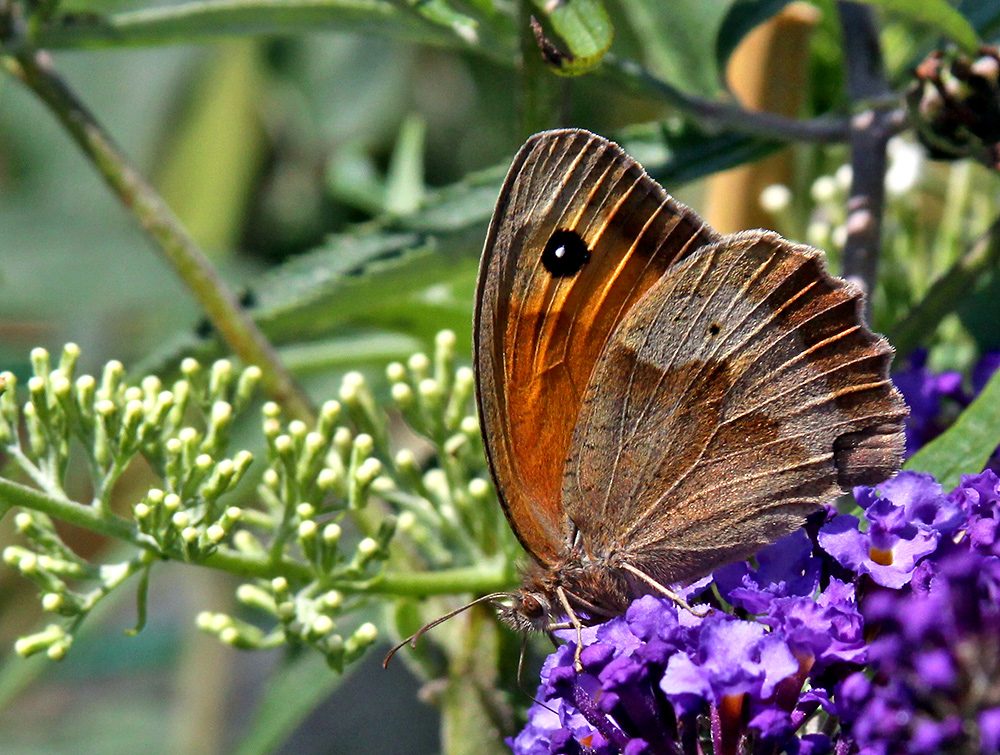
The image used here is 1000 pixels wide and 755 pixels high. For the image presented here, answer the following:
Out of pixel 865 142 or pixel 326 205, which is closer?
pixel 865 142

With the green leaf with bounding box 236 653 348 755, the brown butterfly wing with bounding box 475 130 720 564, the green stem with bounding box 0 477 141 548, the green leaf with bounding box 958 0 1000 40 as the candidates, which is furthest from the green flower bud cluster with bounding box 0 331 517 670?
the green leaf with bounding box 958 0 1000 40

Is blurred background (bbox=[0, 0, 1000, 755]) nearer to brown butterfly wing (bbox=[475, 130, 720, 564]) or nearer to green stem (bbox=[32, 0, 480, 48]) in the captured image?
green stem (bbox=[32, 0, 480, 48])

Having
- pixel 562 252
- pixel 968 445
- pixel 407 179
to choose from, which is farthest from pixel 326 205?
pixel 968 445


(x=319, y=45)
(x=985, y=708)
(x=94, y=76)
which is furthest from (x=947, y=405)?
(x=94, y=76)

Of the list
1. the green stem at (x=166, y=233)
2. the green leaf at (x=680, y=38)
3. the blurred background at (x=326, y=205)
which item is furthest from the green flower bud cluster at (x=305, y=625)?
the green leaf at (x=680, y=38)

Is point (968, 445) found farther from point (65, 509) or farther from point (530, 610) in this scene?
point (65, 509)

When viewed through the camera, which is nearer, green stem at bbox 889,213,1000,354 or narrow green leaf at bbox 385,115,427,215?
green stem at bbox 889,213,1000,354

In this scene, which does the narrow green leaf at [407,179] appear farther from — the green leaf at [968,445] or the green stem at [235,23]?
the green leaf at [968,445]
